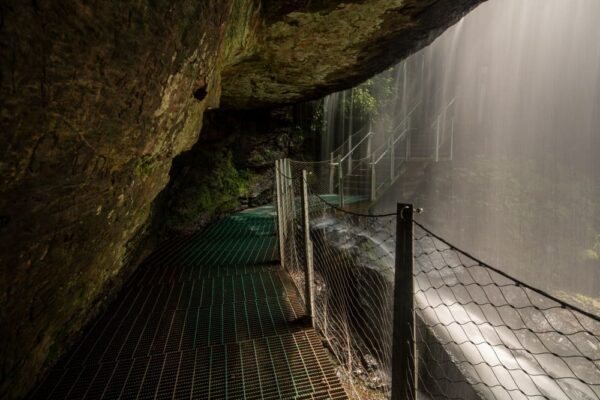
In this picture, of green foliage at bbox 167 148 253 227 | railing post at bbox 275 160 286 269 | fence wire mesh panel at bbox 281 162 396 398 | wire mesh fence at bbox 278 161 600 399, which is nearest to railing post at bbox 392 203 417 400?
wire mesh fence at bbox 278 161 600 399

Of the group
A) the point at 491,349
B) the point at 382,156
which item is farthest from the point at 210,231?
the point at 491,349

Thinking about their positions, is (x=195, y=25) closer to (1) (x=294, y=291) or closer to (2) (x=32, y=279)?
(2) (x=32, y=279)

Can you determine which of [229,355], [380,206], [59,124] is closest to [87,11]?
[59,124]

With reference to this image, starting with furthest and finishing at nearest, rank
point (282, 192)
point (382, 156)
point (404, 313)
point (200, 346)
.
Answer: point (382, 156)
point (282, 192)
point (200, 346)
point (404, 313)

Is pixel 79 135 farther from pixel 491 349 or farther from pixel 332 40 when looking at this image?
pixel 491 349

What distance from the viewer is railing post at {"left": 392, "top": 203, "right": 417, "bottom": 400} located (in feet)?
4.53

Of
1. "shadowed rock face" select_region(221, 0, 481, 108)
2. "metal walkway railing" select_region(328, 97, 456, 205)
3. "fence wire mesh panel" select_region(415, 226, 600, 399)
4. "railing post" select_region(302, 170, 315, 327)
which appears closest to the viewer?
"railing post" select_region(302, 170, 315, 327)

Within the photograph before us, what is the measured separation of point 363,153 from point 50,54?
14.0m

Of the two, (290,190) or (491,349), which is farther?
(491,349)

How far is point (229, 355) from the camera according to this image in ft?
8.32

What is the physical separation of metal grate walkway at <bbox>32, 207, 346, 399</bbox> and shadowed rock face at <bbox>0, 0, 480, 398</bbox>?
33cm

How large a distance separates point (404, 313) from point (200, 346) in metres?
2.15

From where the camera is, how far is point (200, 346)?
2.68 m

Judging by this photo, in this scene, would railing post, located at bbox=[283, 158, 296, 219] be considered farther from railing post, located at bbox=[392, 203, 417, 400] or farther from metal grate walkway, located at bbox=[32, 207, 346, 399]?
railing post, located at bbox=[392, 203, 417, 400]
